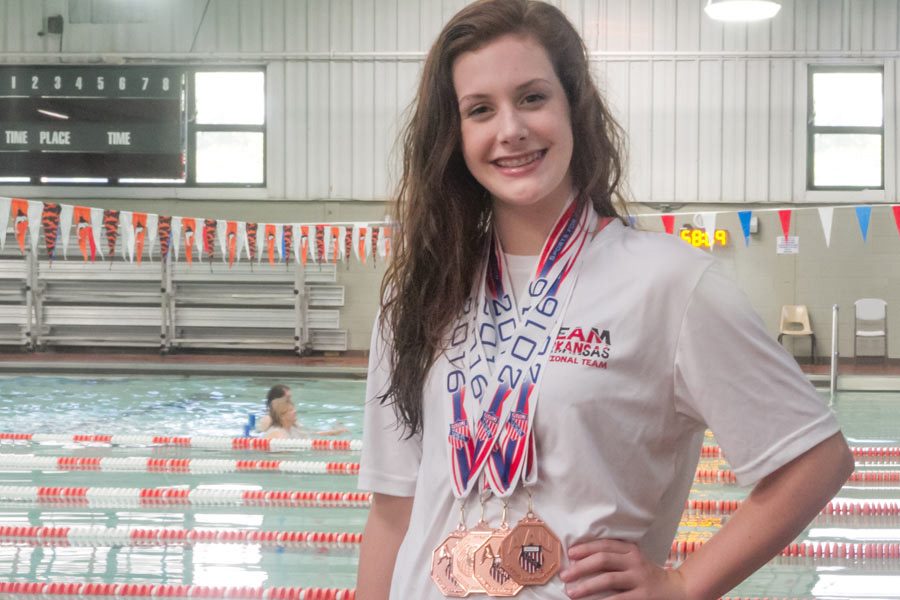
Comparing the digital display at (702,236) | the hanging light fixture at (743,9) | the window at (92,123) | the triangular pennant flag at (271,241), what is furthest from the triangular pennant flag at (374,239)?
the hanging light fixture at (743,9)

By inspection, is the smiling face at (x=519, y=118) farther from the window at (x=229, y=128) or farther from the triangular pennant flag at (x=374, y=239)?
the window at (x=229, y=128)

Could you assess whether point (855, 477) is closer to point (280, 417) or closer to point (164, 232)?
point (280, 417)

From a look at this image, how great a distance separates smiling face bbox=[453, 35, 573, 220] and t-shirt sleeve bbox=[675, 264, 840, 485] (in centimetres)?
28

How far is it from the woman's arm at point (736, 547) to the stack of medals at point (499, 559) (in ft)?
0.10

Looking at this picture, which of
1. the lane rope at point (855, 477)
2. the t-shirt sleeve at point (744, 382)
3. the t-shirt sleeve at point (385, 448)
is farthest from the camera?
the lane rope at point (855, 477)

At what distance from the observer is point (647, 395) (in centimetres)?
142

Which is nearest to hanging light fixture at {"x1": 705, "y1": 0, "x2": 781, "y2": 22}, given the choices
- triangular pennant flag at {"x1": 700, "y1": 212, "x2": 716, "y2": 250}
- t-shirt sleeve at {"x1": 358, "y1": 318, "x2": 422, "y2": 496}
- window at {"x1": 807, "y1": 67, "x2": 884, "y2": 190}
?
triangular pennant flag at {"x1": 700, "y1": 212, "x2": 716, "y2": 250}

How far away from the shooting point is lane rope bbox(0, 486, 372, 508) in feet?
21.6

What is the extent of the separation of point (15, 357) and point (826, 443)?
14.6 metres

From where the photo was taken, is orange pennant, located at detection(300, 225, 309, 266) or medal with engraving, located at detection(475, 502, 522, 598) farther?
orange pennant, located at detection(300, 225, 309, 266)

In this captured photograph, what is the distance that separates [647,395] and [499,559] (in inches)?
11.3

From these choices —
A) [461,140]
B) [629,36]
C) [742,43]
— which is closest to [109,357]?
[629,36]

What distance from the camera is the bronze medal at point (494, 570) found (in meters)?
1.42

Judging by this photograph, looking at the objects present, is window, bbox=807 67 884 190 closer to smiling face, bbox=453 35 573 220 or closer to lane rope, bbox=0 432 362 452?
lane rope, bbox=0 432 362 452
